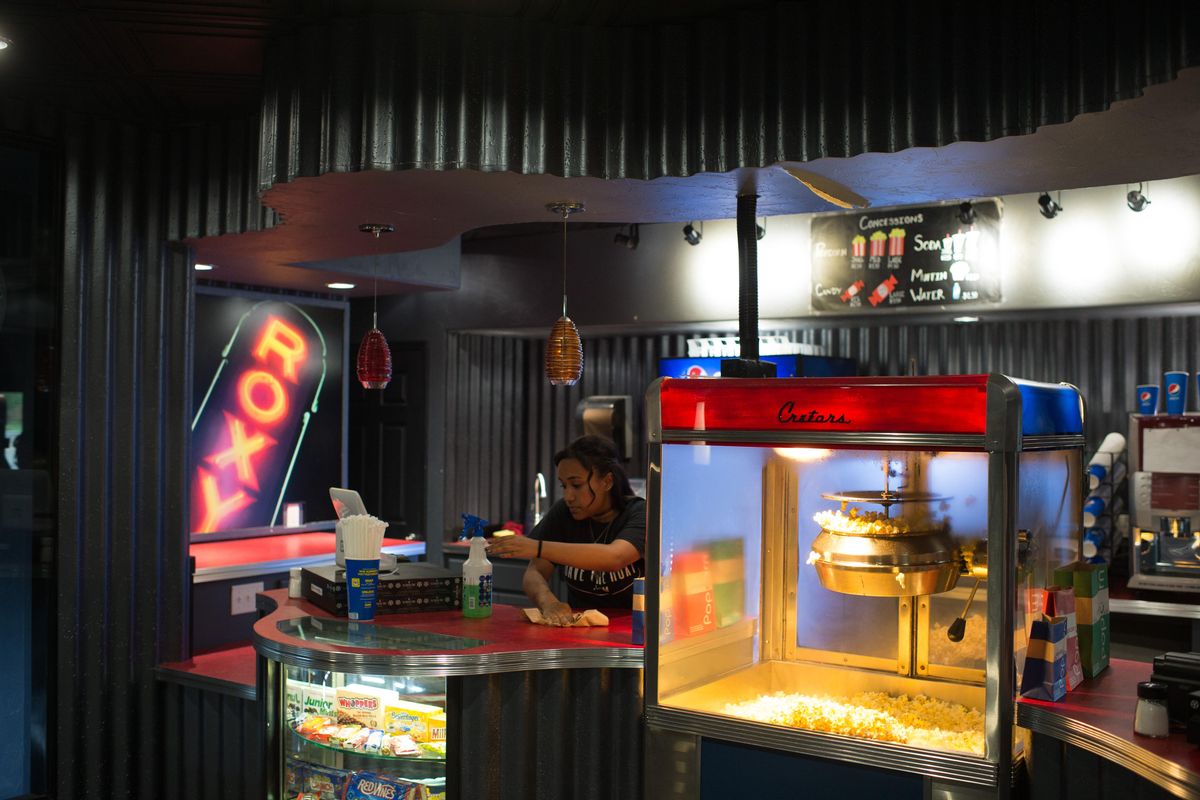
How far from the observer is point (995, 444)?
2.86 metres

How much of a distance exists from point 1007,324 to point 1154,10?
3467 millimetres

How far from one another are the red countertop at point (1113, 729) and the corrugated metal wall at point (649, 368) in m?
2.74

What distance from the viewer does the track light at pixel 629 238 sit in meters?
6.58

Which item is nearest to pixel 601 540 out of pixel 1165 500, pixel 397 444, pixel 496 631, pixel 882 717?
pixel 496 631

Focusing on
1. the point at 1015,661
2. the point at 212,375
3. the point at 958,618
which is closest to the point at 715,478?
the point at 958,618

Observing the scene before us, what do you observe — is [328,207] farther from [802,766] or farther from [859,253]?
[859,253]

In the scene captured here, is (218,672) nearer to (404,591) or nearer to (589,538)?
(404,591)

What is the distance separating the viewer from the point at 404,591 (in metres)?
4.12

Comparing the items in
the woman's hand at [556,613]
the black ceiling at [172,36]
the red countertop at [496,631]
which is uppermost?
the black ceiling at [172,36]

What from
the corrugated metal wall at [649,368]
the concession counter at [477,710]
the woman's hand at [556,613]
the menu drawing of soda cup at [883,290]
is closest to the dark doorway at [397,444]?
the corrugated metal wall at [649,368]

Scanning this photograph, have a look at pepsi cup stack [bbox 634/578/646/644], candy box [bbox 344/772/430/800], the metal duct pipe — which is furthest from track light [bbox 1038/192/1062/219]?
candy box [bbox 344/772/430/800]

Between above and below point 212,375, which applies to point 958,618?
below

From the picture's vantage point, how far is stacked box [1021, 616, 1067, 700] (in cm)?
296

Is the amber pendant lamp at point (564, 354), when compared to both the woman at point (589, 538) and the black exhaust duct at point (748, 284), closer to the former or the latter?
the woman at point (589, 538)
